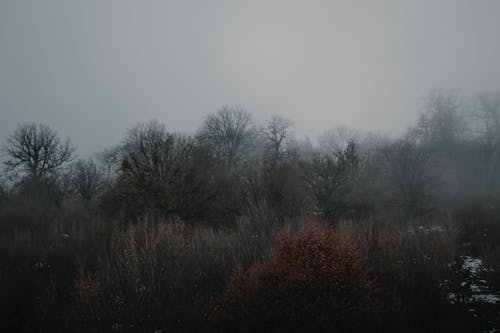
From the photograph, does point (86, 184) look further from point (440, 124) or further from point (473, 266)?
point (440, 124)

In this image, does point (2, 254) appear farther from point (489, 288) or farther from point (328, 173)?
point (328, 173)

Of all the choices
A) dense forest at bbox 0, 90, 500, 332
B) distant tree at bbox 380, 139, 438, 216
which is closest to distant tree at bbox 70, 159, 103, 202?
dense forest at bbox 0, 90, 500, 332

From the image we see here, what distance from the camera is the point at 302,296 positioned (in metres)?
4.63

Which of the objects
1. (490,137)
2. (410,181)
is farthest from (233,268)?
(490,137)

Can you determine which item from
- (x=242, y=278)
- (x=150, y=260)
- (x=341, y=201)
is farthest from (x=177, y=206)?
(x=341, y=201)

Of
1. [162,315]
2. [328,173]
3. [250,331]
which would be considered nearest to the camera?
[250,331]

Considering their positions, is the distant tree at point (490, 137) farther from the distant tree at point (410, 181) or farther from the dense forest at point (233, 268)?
the dense forest at point (233, 268)

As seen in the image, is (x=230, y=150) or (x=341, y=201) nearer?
(x=341, y=201)

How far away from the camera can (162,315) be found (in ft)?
16.0

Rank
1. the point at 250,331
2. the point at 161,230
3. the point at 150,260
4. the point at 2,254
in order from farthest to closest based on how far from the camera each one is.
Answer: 1. the point at 2,254
2. the point at 161,230
3. the point at 150,260
4. the point at 250,331

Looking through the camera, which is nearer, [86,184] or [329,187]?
[329,187]

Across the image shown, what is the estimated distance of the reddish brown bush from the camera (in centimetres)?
452

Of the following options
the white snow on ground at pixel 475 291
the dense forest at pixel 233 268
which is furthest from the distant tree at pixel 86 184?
the white snow on ground at pixel 475 291

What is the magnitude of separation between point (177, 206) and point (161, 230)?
5093 mm
